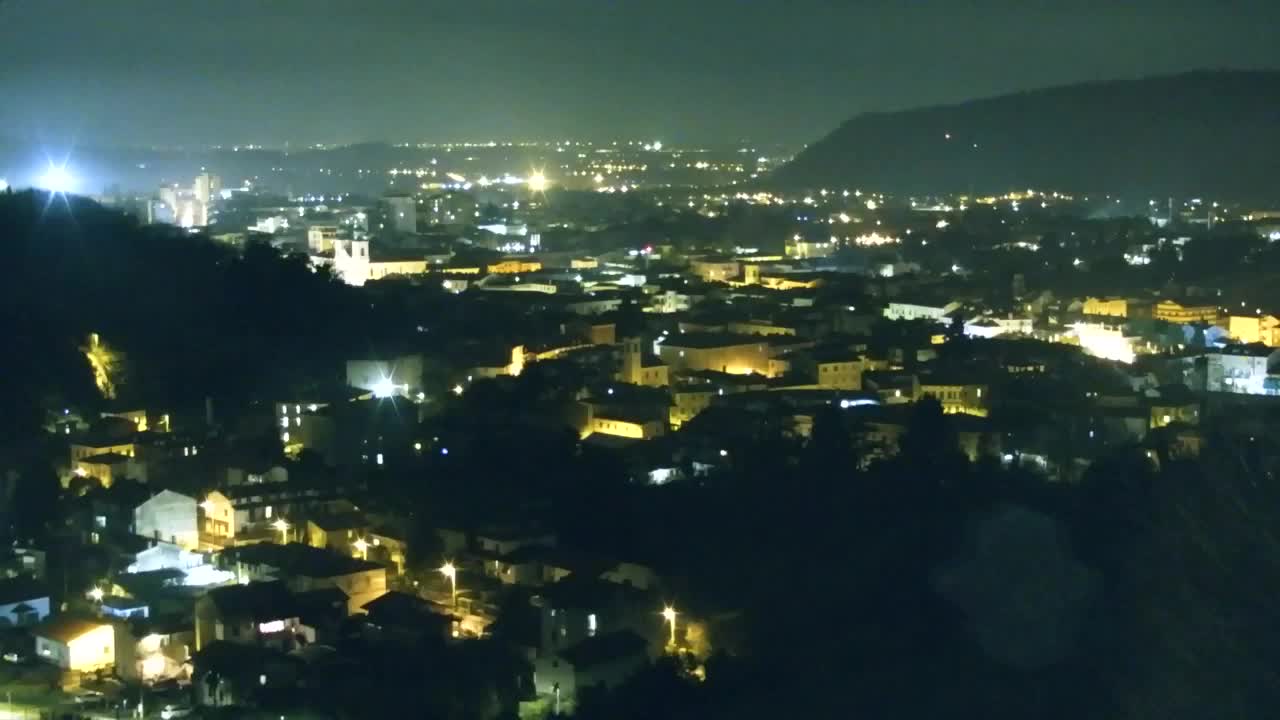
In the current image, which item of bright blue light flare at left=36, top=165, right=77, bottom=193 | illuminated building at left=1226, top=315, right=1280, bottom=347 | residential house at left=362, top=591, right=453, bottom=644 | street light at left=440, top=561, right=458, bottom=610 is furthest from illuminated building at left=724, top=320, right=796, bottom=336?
bright blue light flare at left=36, top=165, right=77, bottom=193

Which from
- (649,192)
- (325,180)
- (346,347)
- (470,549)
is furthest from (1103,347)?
(325,180)

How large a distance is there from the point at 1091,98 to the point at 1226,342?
1092 inches

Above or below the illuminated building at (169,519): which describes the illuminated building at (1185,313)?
above

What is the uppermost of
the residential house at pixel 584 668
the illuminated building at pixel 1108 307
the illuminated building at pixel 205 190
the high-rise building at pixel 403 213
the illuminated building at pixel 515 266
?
the illuminated building at pixel 205 190

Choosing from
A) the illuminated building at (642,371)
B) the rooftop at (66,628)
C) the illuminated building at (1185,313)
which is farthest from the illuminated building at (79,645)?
the illuminated building at (1185,313)

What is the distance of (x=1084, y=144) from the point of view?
123 feet

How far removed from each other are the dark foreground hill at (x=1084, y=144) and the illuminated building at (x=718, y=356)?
891 inches

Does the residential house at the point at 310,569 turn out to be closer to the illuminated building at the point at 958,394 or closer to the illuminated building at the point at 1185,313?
the illuminated building at the point at 958,394

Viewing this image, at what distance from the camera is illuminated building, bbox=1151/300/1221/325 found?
45.4 ft

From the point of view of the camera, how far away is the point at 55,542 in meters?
6.77

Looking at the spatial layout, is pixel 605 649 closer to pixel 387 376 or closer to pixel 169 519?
pixel 169 519

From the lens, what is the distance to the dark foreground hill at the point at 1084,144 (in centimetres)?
3322

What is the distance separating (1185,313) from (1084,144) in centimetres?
2451

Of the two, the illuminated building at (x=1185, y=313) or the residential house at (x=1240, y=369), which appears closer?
the residential house at (x=1240, y=369)
